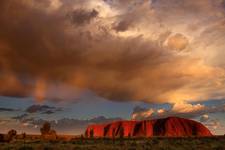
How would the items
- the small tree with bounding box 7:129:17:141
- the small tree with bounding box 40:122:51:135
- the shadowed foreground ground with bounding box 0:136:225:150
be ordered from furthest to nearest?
the small tree with bounding box 40:122:51:135
the small tree with bounding box 7:129:17:141
the shadowed foreground ground with bounding box 0:136:225:150

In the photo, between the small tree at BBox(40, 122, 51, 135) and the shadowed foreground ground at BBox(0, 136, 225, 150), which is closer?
the shadowed foreground ground at BBox(0, 136, 225, 150)

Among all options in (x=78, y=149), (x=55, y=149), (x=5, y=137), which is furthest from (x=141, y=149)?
(x=5, y=137)

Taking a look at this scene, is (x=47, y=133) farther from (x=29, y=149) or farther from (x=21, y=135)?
(x=29, y=149)

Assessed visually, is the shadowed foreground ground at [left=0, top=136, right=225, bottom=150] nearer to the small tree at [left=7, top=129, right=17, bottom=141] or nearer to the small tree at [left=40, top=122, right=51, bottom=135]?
the small tree at [left=7, top=129, right=17, bottom=141]

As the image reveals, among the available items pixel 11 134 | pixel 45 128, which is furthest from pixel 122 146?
pixel 45 128

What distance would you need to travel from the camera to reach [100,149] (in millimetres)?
42219

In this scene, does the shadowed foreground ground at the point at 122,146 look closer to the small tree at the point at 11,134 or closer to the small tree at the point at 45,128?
the small tree at the point at 11,134

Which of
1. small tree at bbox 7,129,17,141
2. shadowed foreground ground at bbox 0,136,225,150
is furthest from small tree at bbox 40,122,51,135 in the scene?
shadowed foreground ground at bbox 0,136,225,150

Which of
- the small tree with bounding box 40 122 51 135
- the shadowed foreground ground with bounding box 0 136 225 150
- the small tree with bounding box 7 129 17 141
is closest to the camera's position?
the shadowed foreground ground with bounding box 0 136 225 150

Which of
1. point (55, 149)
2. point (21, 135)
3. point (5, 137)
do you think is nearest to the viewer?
point (55, 149)

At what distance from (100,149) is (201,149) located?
41.3 ft

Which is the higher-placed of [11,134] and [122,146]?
[11,134]

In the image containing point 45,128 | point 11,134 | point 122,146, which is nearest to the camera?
point 122,146

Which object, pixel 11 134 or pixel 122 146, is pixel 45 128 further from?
pixel 122 146
